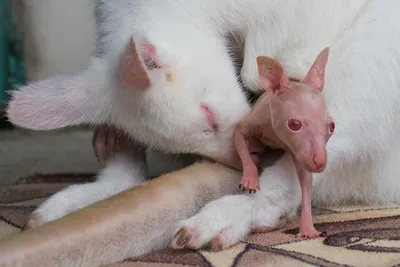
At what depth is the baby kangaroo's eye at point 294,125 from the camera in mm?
1411

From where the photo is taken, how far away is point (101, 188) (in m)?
1.84

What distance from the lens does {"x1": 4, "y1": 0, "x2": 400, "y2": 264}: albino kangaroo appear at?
5.02 feet

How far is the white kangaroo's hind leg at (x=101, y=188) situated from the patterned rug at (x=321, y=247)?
9cm

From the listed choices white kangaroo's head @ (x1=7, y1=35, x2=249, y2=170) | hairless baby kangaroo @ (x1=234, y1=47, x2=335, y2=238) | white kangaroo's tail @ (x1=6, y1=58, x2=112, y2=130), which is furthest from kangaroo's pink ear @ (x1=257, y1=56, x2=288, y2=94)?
white kangaroo's tail @ (x1=6, y1=58, x2=112, y2=130)

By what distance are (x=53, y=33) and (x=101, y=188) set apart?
221 cm

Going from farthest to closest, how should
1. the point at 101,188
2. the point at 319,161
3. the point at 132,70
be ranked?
the point at 101,188
the point at 132,70
the point at 319,161

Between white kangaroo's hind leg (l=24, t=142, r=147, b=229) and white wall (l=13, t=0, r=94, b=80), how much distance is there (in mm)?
1975

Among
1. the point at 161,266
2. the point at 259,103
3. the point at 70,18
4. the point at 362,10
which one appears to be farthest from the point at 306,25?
the point at 70,18

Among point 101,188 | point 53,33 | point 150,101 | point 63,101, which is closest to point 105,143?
point 101,188

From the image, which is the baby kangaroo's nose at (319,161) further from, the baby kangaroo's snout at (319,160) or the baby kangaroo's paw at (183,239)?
the baby kangaroo's paw at (183,239)

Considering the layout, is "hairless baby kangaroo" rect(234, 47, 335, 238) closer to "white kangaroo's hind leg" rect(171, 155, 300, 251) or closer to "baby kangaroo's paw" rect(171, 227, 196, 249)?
"white kangaroo's hind leg" rect(171, 155, 300, 251)

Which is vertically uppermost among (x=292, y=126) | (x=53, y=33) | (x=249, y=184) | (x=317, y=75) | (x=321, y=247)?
(x=53, y=33)

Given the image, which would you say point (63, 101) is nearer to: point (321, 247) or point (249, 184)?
point (249, 184)

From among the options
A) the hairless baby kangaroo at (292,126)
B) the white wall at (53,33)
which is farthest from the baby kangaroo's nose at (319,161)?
the white wall at (53,33)
